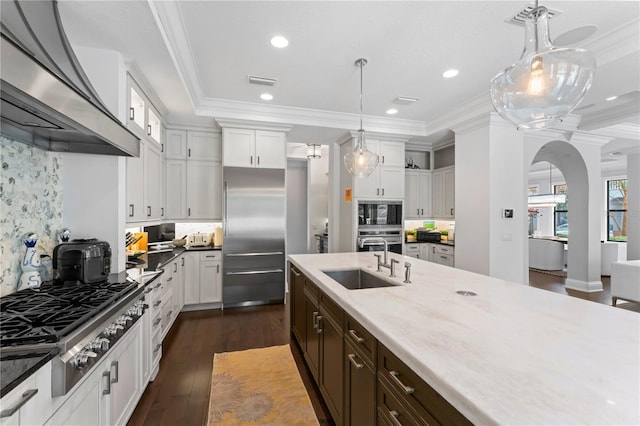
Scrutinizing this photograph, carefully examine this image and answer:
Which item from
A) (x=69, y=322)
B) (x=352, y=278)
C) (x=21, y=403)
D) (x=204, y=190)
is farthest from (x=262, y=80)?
(x=21, y=403)

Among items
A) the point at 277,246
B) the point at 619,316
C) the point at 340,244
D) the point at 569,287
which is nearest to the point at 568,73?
the point at 619,316

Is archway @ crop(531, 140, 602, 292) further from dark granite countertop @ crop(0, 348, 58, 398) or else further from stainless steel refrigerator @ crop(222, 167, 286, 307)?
dark granite countertop @ crop(0, 348, 58, 398)

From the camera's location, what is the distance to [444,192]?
5562 millimetres

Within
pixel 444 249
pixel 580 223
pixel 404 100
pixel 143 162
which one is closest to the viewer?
pixel 143 162

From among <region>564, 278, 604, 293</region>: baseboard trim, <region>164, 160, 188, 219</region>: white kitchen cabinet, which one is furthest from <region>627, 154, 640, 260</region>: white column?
<region>164, 160, 188, 219</region>: white kitchen cabinet

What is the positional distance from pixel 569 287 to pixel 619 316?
5476mm

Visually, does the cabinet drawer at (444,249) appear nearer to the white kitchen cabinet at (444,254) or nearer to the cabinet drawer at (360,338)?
the white kitchen cabinet at (444,254)

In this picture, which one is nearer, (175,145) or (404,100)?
(404,100)

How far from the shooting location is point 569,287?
5.62 metres

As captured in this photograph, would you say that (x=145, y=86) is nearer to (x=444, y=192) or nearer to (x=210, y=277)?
(x=210, y=277)

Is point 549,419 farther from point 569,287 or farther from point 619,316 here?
point 569,287

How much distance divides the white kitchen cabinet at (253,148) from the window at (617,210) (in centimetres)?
994

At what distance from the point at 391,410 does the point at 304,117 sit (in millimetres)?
3974

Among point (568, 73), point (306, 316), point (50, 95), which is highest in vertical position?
point (568, 73)
